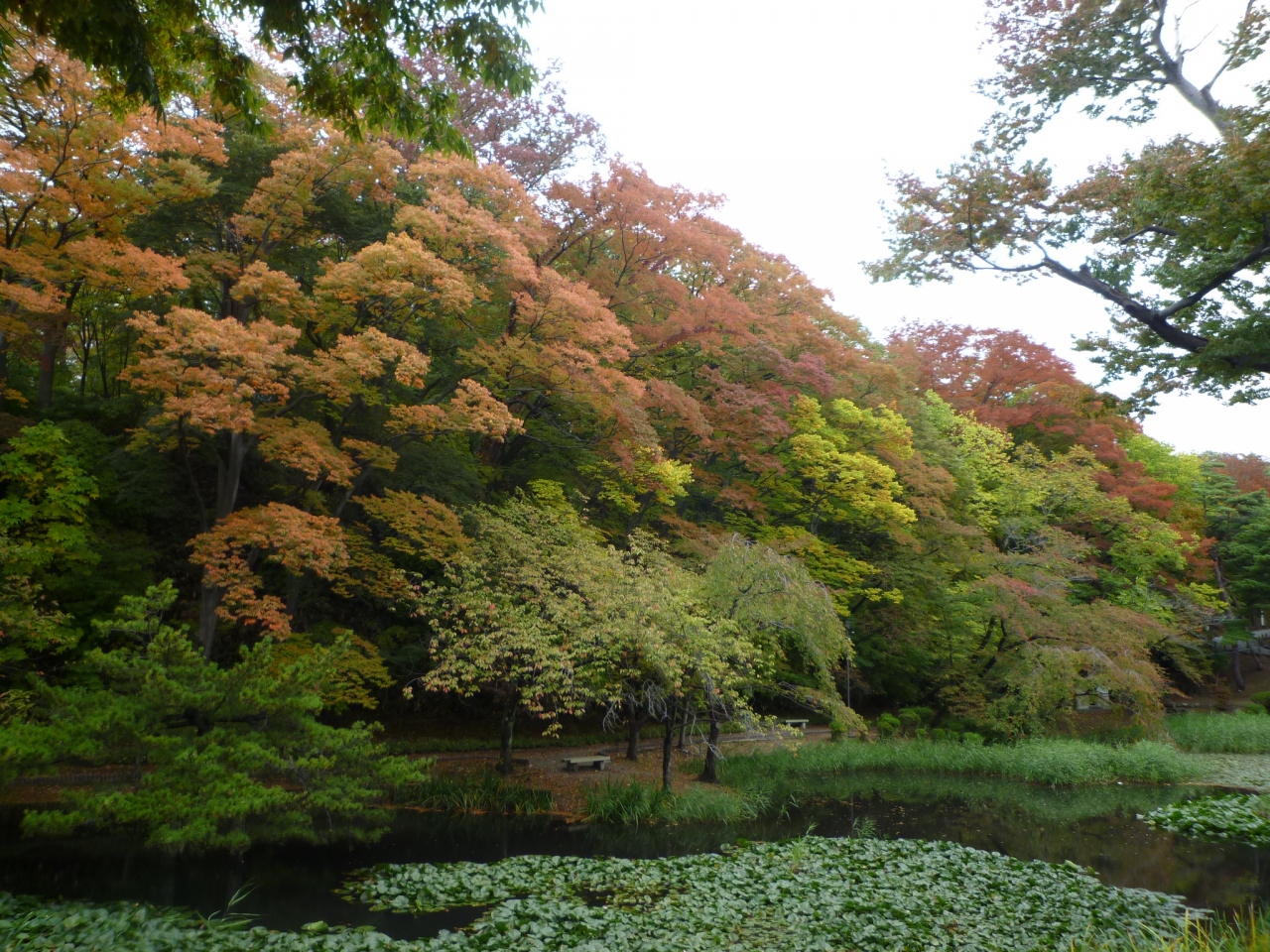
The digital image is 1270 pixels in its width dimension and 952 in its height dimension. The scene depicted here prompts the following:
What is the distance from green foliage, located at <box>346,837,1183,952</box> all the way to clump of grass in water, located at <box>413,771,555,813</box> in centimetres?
302

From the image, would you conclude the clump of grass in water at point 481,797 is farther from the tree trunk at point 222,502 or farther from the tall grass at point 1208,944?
the tall grass at point 1208,944

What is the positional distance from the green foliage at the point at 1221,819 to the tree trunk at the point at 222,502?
1363cm

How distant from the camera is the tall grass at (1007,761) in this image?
1477cm

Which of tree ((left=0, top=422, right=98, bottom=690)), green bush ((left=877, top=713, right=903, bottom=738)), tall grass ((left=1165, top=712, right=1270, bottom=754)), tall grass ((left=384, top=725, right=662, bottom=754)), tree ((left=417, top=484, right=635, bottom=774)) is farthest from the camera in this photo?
tall grass ((left=1165, top=712, right=1270, bottom=754))

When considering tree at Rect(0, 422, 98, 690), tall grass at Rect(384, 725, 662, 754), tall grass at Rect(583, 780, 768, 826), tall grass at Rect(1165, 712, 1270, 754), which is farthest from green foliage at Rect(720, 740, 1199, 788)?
tree at Rect(0, 422, 98, 690)

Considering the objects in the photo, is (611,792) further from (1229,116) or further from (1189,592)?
(1189,592)

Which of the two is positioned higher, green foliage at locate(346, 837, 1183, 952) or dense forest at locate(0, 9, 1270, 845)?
dense forest at locate(0, 9, 1270, 845)

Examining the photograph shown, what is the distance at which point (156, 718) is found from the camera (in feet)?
24.5

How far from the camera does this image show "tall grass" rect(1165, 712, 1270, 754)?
18359 mm

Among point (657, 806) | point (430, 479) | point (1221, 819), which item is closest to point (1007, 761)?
point (1221, 819)

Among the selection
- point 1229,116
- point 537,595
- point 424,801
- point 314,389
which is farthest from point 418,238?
point 1229,116

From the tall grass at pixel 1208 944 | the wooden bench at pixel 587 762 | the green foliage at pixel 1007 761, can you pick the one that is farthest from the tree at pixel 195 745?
the green foliage at pixel 1007 761

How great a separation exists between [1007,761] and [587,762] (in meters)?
8.26

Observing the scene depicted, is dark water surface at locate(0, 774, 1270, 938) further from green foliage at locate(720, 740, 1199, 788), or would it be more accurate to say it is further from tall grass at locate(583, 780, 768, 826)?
green foliage at locate(720, 740, 1199, 788)
